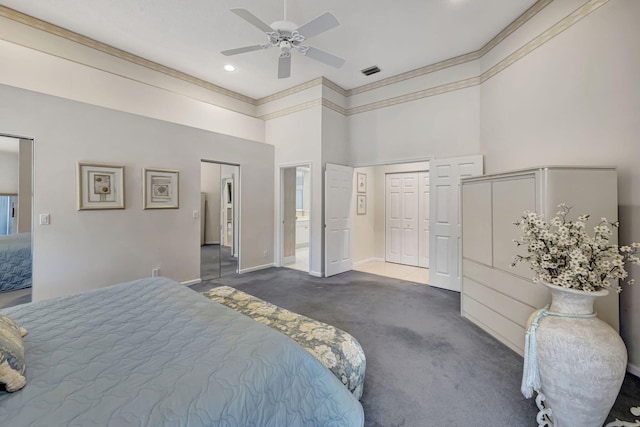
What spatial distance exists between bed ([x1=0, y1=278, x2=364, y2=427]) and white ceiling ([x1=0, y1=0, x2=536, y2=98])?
3.27m

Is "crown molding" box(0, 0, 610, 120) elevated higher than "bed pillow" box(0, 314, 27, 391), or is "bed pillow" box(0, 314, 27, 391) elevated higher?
"crown molding" box(0, 0, 610, 120)

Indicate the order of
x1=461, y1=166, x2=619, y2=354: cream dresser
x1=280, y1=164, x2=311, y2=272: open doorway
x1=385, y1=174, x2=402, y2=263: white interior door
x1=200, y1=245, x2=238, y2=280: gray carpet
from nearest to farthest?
1. x1=461, y1=166, x2=619, y2=354: cream dresser
2. x1=200, y1=245, x2=238, y2=280: gray carpet
3. x1=280, y1=164, x2=311, y2=272: open doorway
4. x1=385, y1=174, x2=402, y2=263: white interior door

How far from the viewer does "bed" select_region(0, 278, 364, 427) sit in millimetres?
884

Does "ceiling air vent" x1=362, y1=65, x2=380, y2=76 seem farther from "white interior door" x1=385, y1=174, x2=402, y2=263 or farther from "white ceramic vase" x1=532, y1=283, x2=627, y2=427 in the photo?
"white ceramic vase" x1=532, y1=283, x2=627, y2=427

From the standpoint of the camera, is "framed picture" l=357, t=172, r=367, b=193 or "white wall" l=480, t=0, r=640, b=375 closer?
"white wall" l=480, t=0, r=640, b=375

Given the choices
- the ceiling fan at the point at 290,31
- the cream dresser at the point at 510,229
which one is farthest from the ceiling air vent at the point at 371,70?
the cream dresser at the point at 510,229

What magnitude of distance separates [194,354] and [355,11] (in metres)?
3.64

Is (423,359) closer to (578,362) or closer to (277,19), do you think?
(578,362)

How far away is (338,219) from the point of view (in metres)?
4.93

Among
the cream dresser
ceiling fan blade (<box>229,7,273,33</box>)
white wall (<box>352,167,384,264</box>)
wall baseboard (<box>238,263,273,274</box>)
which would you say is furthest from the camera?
white wall (<box>352,167,384,264</box>)

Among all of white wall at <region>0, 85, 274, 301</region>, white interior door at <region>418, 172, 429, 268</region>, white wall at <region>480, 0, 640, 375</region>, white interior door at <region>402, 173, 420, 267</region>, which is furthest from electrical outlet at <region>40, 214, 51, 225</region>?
white interior door at <region>418, 172, 429, 268</region>

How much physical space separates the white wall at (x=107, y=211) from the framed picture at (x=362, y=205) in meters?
2.71

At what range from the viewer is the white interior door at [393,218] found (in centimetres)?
583

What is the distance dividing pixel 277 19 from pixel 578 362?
4.07 meters
